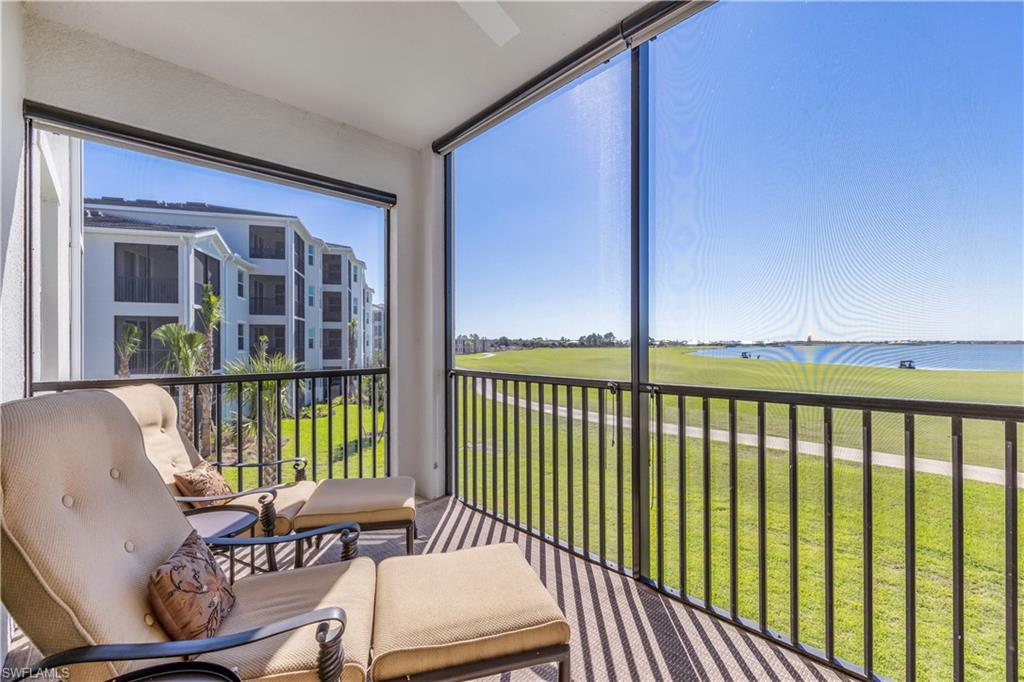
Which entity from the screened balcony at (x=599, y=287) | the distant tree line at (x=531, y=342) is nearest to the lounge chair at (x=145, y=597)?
the screened balcony at (x=599, y=287)

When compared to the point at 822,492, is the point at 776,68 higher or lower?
higher

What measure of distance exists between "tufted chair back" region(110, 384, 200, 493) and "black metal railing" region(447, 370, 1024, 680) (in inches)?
83.4

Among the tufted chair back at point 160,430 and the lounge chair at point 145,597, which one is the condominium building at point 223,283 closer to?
the tufted chair back at point 160,430

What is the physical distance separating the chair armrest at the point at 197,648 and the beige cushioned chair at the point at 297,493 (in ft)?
3.34

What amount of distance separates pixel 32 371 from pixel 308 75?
212 centimetres

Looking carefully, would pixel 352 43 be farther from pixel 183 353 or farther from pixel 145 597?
pixel 145 597

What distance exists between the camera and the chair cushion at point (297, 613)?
3.38 ft

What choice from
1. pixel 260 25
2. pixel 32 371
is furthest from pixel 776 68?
pixel 32 371

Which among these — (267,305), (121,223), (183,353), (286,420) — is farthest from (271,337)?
(121,223)

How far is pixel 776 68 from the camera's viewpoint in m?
1.73

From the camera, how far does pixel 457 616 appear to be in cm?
120

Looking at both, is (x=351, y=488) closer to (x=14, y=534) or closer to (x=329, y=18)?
(x=14, y=534)

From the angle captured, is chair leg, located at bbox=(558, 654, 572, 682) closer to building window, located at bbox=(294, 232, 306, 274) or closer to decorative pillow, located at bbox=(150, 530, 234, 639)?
decorative pillow, located at bbox=(150, 530, 234, 639)

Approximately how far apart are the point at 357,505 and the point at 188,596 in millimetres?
978
